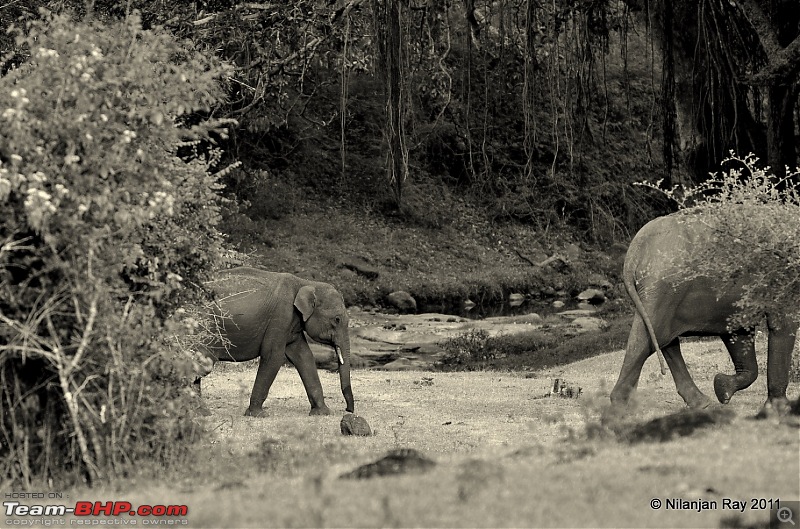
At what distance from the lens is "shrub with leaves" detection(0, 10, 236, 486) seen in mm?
8000

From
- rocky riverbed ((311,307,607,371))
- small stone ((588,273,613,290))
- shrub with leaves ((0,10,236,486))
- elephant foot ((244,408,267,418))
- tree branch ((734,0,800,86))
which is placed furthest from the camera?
small stone ((588,273,613,290))

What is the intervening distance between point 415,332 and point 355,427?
1291cm

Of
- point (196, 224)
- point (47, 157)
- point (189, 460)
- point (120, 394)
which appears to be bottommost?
point (189, 460)

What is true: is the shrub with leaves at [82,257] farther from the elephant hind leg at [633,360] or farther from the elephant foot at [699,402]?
the elephant foot at [699,402]

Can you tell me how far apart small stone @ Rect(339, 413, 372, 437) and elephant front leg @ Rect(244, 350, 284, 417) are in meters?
2.60

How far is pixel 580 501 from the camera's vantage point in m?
6.11

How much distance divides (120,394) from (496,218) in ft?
119

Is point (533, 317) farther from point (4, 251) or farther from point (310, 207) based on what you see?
point (4, 251)

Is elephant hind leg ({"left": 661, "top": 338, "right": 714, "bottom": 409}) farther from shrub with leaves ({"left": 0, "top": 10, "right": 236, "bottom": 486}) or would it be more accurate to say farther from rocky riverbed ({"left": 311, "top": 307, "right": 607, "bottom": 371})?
rocky riverbed ({"left": 311, "top": 307, "right": 607, "bottom": 371})

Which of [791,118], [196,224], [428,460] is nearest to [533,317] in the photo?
[791,118]

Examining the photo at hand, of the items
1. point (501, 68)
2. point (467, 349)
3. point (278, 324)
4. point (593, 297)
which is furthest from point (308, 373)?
point (593, 297)

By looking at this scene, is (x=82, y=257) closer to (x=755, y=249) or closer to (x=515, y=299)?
(x=755, y=249)

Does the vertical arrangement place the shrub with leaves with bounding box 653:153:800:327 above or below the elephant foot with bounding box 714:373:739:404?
above

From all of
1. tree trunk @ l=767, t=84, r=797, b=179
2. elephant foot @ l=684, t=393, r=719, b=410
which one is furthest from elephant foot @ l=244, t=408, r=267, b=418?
tree trunk @ l=767, t=84, r=797, b=179
